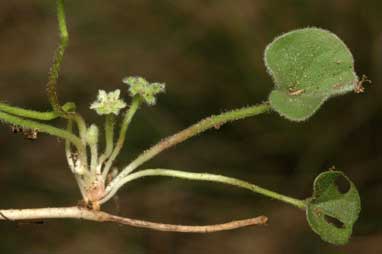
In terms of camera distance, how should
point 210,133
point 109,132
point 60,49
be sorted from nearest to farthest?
point 60,49
point 109,132
point 210,133

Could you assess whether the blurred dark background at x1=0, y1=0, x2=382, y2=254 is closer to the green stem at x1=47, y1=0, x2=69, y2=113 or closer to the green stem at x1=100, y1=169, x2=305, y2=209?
the green stem at x1=100, y1=169, x2=305, y2=209

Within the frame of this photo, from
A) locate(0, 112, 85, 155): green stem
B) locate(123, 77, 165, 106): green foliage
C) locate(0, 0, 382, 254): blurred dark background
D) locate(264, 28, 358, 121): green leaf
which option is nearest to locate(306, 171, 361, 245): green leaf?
locate(264, 28, 358, 121): green leaf

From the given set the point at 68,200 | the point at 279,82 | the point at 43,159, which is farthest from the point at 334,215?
the point at 43,159

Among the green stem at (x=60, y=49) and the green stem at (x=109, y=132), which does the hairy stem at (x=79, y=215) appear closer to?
the green stem at (x=109, y=132)

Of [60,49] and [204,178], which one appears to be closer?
[60,49]

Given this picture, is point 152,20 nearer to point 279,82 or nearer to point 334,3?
point 334,3

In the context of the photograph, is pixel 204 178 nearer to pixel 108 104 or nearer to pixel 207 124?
pixel 207 124

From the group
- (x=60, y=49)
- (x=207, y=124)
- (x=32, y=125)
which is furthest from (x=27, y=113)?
(x=207, y=124)
